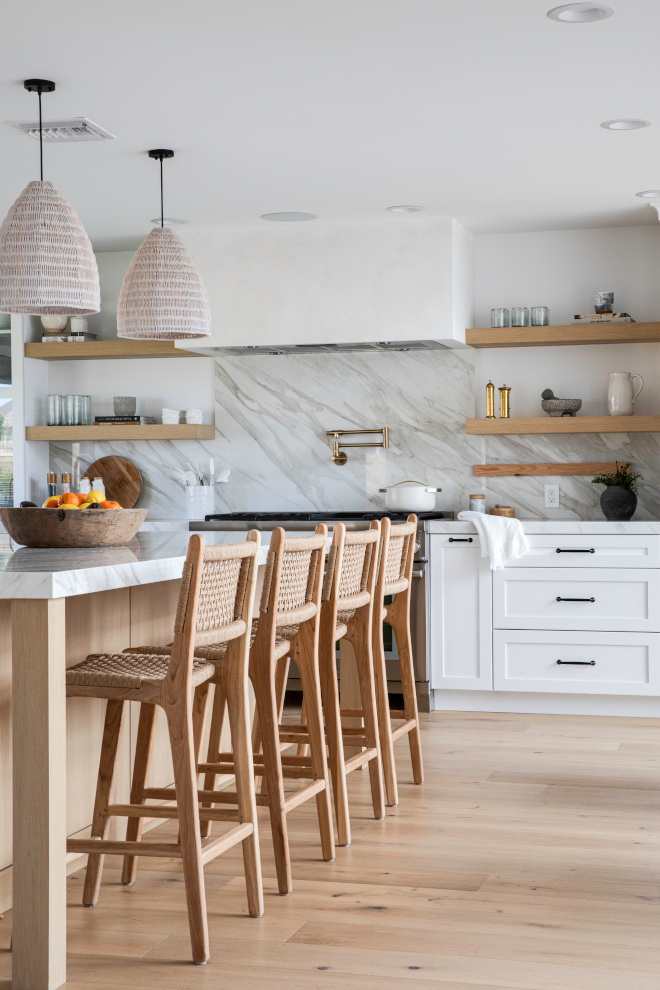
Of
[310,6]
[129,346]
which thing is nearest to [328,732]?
[310,6]

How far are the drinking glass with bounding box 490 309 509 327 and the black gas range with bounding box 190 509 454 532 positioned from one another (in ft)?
3.31

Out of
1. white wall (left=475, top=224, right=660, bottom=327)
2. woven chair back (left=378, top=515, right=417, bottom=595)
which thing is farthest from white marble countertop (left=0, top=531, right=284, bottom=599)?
white wall (left=475, top=224, right=660, bottom=327)

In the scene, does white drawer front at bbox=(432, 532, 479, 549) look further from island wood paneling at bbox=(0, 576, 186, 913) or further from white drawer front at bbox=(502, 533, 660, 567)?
island wood paneling at bbox=(0, 576, 186, 913)

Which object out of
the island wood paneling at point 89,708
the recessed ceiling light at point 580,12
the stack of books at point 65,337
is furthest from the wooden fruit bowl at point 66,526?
the stack of books at point 65,337

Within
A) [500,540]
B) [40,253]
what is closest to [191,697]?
[40,253]

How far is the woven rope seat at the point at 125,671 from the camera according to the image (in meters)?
2.43

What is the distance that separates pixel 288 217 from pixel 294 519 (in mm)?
1500

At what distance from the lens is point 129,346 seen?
19.7ft

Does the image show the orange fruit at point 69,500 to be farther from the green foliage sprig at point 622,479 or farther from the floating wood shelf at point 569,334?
the green foliage sprig at point 622,479

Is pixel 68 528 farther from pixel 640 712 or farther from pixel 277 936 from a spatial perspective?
pixel 640 712

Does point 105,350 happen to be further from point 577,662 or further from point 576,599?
point 577,662

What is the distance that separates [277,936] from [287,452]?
12.3ft

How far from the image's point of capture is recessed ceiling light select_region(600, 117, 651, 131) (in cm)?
398

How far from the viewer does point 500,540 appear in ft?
17.0
